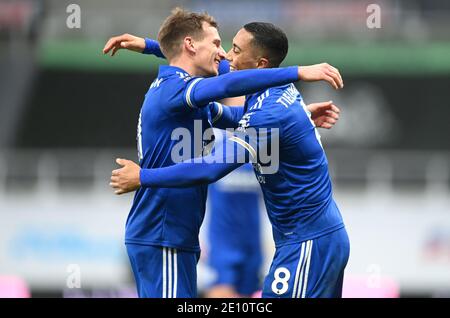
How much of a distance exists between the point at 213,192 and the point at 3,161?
955 centimetres

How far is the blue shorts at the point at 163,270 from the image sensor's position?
712cm

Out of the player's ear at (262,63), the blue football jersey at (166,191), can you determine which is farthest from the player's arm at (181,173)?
the player's ear at (262,63)

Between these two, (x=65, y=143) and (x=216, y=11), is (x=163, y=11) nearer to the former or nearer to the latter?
(x=216, y=11)

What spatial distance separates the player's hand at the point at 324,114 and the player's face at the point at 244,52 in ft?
1.97

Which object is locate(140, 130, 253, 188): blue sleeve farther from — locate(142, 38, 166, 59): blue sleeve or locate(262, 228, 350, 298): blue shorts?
locate(142, 38, 166, 59): blue sleeve

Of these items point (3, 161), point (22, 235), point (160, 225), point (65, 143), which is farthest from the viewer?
point (65, 143)

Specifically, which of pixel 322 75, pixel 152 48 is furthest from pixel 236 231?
pixel 322 75

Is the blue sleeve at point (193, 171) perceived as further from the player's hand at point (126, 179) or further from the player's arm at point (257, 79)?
the player's arm at point (257, 79)

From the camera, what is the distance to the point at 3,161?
1989cm

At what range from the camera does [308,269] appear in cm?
713

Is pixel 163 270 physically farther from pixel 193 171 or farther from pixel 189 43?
pixel 189 43

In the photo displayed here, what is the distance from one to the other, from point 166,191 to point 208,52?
0.90 meters

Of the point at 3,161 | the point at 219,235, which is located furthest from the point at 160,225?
the point at 3,161

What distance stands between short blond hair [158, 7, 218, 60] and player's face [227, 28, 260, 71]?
228 mm
